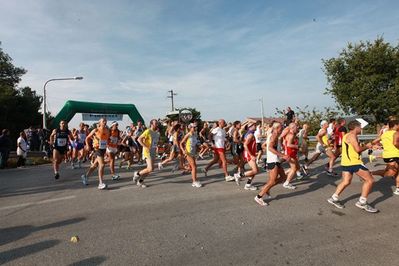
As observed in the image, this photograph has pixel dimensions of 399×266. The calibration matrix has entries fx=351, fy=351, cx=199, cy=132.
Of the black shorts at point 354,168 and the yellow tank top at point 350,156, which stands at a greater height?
the yellow tank top at point 350,156

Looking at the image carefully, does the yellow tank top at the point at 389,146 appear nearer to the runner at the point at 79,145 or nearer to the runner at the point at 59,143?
the runner at the point at 59,143

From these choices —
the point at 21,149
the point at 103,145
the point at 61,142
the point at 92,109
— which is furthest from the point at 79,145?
the point at 92,109

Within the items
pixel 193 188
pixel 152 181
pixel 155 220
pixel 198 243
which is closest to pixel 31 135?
pixel 152 181

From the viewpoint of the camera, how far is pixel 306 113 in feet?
129

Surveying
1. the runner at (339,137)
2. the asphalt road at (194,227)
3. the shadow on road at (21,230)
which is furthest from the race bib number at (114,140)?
the runner at (339,137)

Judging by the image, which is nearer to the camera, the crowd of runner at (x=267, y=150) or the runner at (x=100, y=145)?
the crowd of runner at (x=267, y=150)

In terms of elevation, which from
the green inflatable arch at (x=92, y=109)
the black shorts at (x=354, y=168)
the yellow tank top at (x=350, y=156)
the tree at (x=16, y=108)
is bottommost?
the black shorts at (x=354, y=168)

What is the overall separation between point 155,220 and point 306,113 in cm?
3589

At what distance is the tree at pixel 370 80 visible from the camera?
31531 millimetres

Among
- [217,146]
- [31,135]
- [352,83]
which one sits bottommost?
[217,146]

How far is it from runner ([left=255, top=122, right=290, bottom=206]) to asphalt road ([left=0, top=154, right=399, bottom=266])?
0.33 m

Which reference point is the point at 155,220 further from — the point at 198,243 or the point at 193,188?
the point at 193,188

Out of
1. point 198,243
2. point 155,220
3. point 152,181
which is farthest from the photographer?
point 152,181

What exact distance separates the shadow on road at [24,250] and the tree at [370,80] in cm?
3239
